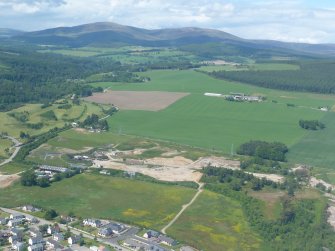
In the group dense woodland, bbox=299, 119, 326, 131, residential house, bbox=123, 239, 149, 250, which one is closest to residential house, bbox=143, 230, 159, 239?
residential house, bbox=123, 239, 149, 250

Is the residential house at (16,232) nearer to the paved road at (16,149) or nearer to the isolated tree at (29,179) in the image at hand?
the isolated tree at (29,179)

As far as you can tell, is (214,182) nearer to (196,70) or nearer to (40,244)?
(40,244)

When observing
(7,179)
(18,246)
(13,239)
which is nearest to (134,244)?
(18,246)

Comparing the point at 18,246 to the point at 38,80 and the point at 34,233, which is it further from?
the point at 38,80

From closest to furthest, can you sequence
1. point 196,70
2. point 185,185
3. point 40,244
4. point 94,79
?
point 40,244
point 185,185
point 94,79
point 196,70

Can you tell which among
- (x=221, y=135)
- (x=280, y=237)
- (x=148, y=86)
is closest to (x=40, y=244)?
(x=280, y=237)

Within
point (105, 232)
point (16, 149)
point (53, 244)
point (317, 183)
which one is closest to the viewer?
point (53, 244)
